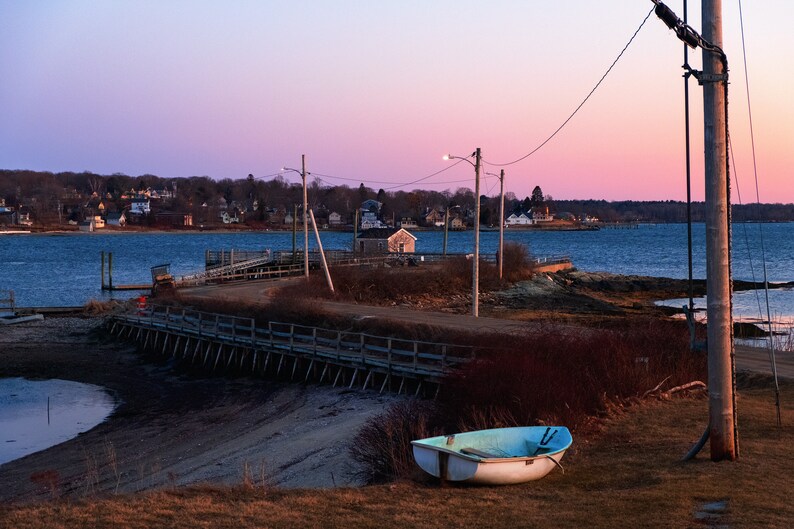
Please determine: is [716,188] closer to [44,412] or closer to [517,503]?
[517,503]

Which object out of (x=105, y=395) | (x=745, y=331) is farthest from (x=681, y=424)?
(x=745, y=331)

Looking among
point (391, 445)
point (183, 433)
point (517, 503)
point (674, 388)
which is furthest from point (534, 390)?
point (183, 433)

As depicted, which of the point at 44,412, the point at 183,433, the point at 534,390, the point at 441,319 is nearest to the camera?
the point at 534,390

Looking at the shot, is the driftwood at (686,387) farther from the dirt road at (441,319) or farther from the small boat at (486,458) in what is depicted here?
the small boat at (486,458)

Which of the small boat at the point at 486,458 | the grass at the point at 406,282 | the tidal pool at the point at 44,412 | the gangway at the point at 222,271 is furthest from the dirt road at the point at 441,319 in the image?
the small boat at the point at 486,458

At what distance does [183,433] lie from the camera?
24.5 meters

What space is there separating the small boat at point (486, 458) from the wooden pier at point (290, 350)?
989cm

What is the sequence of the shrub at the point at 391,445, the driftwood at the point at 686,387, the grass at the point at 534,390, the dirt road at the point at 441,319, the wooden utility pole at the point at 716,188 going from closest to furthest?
the wooden utility pole at the point at 716,188 < the shrub at the point at 391,445 < the grass at the point at 534,390 < the driftwood at the point at 686,387 < the dirt road at the point at 441,319

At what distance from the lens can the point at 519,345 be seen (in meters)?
22.6

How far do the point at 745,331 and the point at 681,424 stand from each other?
2598 centimetres

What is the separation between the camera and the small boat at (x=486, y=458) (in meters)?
12.1

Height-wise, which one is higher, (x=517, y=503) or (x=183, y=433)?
(x=517, y=503)

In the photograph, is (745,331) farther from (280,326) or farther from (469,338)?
(280,326)

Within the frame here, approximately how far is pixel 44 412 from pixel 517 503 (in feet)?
68.9
